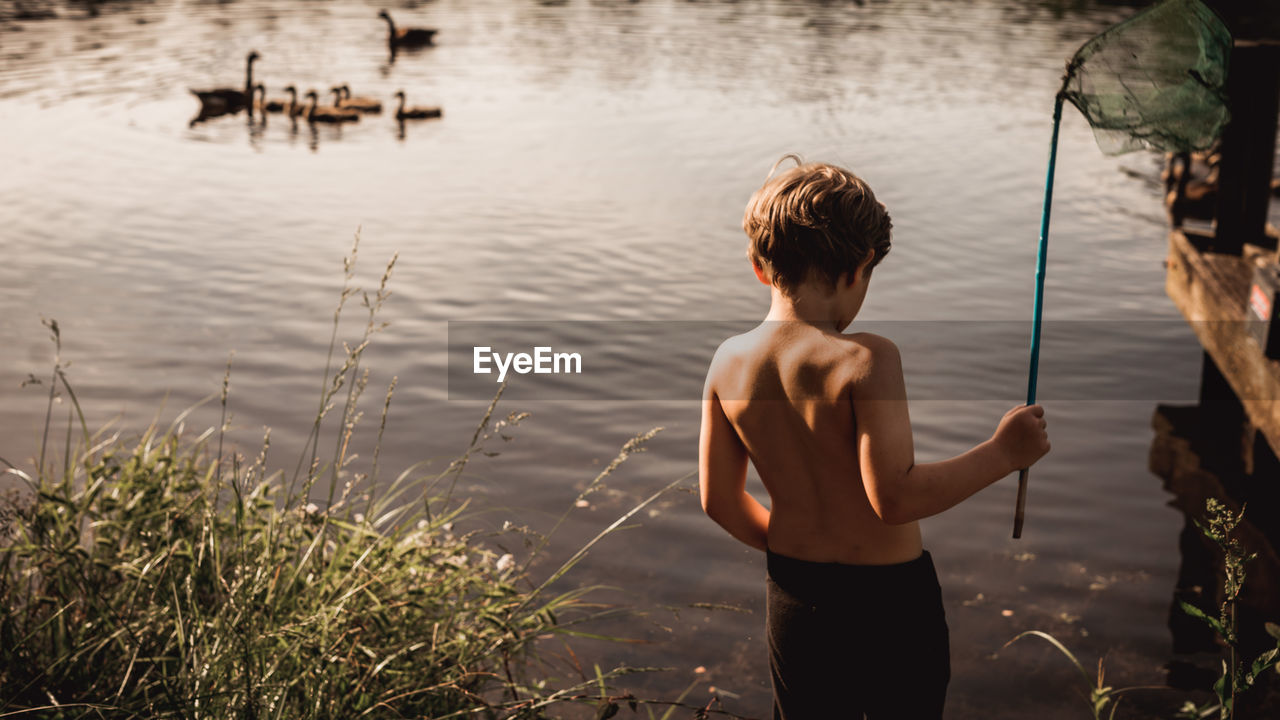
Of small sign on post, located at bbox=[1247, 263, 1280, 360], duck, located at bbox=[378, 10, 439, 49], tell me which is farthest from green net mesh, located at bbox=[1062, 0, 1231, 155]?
duck, located at bbox=[378, 10, 439, 49]

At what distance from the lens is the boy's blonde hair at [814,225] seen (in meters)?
2.25

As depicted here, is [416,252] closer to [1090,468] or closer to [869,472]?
[1090,468]

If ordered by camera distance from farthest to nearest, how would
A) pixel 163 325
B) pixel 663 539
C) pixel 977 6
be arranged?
pixel 977 6 < pixel 163 325 < pixel 663 539

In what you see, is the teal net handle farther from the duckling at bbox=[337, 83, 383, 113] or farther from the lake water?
the duckling at bbox=[337, 83, 383, 113]

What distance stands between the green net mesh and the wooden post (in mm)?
5637

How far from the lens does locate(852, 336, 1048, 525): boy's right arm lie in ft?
7.26

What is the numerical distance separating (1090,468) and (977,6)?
3430cm

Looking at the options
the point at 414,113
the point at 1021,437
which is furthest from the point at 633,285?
the point at 414,113

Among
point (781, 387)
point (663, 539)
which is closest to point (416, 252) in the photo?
point (663, 539)

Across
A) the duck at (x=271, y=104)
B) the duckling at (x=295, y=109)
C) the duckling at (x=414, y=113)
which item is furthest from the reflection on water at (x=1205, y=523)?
the duck at (x=271, y=104)

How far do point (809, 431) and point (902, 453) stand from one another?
0.19 meters

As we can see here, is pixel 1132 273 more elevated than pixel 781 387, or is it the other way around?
pixel 781 387

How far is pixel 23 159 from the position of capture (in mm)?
15617

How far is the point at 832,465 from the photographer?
2346mm
